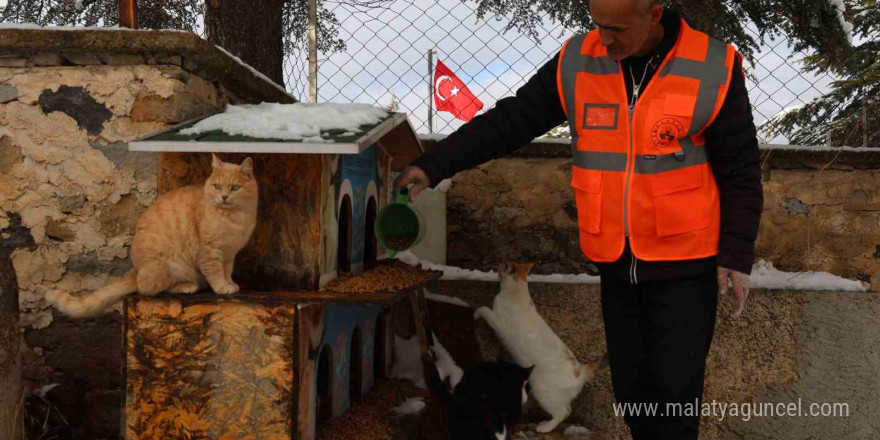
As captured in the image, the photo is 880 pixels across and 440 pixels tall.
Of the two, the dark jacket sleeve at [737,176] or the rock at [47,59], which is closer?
the dark jacket sleeve at [737,176]

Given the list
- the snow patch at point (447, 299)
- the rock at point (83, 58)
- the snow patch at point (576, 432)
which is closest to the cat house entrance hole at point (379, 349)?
the snow patch at point (447, 299)

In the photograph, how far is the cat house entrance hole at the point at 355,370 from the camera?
3467 mm

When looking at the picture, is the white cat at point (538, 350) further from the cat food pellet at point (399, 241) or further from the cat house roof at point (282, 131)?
the cat house roof at point (282, 131)

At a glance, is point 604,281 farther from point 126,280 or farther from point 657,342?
point 126,280

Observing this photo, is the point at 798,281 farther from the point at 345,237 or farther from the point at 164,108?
the point at 164,108

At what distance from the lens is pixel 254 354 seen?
8.41 feet

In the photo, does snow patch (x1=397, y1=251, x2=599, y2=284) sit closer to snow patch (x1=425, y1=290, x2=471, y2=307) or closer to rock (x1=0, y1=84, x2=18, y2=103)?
snow patch (x1=425, y1=290, x2=471, y2=307)

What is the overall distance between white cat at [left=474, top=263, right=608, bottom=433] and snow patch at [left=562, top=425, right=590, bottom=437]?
13 centimetres

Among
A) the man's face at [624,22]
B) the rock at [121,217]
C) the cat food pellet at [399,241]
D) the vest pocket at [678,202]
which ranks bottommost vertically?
the cat food pellet at [399,241]

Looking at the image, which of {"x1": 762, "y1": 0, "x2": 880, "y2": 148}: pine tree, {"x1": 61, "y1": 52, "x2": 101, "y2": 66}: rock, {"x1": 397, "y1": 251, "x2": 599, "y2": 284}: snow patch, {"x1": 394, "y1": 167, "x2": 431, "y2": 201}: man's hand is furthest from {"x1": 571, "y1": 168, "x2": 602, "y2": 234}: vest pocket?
{"x1": 762, "y1": 0, "x2": 880, "y2": 148}: pine tree

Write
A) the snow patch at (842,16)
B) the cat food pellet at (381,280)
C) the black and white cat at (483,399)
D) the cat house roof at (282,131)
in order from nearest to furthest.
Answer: the cat house roof at (282,131)
the cat food pellet at (381,280)
the black and white cat at (483,399)
the snow patch at (842,16)

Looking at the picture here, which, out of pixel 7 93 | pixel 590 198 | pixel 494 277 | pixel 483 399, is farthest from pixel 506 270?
pixel 7 93

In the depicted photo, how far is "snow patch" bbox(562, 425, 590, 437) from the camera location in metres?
3.66

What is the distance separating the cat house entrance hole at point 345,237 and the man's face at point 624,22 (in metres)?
1.32
